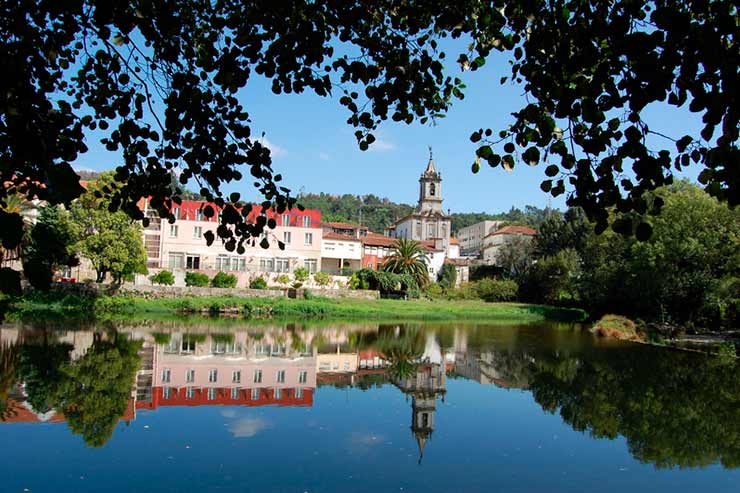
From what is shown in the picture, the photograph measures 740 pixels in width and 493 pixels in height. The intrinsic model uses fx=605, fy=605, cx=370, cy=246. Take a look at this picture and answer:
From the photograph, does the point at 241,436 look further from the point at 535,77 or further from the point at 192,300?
the point at 192,300

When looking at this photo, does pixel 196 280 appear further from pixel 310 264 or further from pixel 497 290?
pixel 497 290

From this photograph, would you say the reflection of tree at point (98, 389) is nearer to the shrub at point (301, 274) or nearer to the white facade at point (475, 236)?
the shrub at point (301, 274)

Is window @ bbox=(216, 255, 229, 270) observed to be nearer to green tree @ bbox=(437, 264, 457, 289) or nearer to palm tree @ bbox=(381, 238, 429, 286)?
palm tree @ bbox=(381, 238, 429, 286)

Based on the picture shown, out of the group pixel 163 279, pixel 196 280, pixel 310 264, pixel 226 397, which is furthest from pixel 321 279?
pixel 226 397

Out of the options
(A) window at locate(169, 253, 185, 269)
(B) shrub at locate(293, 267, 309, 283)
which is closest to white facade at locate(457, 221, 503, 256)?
(B) shrub at locate(293, 267, 309, 283)

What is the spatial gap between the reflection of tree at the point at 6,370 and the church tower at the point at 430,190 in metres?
57.8

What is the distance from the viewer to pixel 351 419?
1304cm

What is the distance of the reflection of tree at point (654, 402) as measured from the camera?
11.6 metres

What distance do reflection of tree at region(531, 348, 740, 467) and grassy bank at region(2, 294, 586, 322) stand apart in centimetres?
2068

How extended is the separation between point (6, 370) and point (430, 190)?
203 feet

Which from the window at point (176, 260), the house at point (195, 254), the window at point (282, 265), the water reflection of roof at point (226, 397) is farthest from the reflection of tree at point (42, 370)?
the window at point (282, 265)

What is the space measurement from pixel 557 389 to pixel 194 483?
1187cm

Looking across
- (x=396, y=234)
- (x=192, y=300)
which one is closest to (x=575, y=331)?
(x=192, y=300)

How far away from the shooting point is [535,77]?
3746 millimetres
